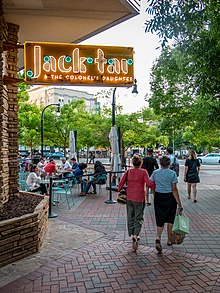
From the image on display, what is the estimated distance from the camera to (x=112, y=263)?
432 centimetres

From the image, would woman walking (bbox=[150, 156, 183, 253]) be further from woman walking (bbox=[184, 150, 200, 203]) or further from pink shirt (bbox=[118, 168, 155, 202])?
woman walking (bbox=[184, 150, 200, 203])

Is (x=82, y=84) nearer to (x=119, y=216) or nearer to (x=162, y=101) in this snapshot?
(x=119, y=216)

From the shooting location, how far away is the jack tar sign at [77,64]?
19.7 ft

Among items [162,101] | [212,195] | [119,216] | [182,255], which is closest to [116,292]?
[182,255]

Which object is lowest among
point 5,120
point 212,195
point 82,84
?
point 212,195

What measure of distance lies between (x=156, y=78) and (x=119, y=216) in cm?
1193

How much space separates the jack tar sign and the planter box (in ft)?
9.41

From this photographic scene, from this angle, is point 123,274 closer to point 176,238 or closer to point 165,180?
point 176,238

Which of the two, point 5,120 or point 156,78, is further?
point 156,78

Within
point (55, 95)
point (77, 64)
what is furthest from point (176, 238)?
point (55, 95)

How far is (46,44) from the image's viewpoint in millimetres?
6117

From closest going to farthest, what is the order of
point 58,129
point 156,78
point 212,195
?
point 212,195 → point 156,78 → point 58,129

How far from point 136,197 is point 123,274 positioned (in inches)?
53.7

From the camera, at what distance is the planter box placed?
4.16m
